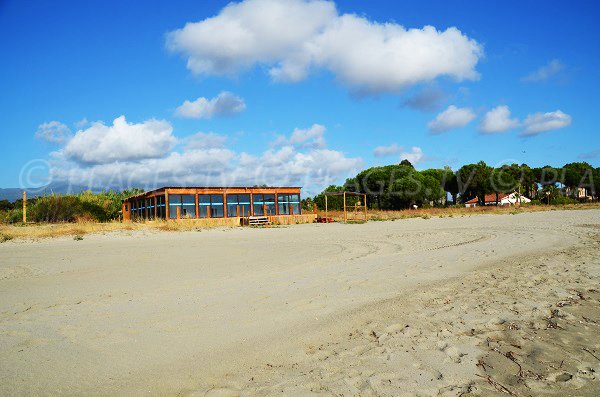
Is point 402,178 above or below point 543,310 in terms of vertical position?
above

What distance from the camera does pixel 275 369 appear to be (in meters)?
3.91

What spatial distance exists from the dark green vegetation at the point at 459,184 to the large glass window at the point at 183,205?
19732 mm

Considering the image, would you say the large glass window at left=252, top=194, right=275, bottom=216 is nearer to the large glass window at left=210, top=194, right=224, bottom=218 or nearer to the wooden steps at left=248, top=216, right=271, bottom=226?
the large glass window at left=210, top=194, right=224, bottom=218

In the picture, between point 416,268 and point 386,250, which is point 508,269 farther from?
point 386,250

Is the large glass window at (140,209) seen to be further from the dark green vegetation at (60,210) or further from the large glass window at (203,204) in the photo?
the large glass window at (203,204)

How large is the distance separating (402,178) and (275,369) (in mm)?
54064

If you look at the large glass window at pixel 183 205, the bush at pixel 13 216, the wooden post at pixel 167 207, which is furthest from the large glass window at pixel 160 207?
the bush at pixel 13 216

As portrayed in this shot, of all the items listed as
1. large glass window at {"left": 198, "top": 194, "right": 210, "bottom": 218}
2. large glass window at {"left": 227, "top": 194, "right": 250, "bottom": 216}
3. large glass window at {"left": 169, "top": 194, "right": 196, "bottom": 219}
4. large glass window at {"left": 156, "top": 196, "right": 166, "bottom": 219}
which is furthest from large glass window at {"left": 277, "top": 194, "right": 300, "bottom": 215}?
large glass window at {"left": 156, "top": 196, "right": 166, "bottom": 219}

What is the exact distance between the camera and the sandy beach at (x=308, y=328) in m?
3.61

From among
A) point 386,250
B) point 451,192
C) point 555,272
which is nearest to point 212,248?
point 386,250

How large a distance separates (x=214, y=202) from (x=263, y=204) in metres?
4.22

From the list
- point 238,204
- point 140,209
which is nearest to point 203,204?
point 238,204

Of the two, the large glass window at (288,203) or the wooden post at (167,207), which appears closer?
the wooden post at (167,207)

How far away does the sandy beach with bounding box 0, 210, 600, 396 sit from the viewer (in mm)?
3609
